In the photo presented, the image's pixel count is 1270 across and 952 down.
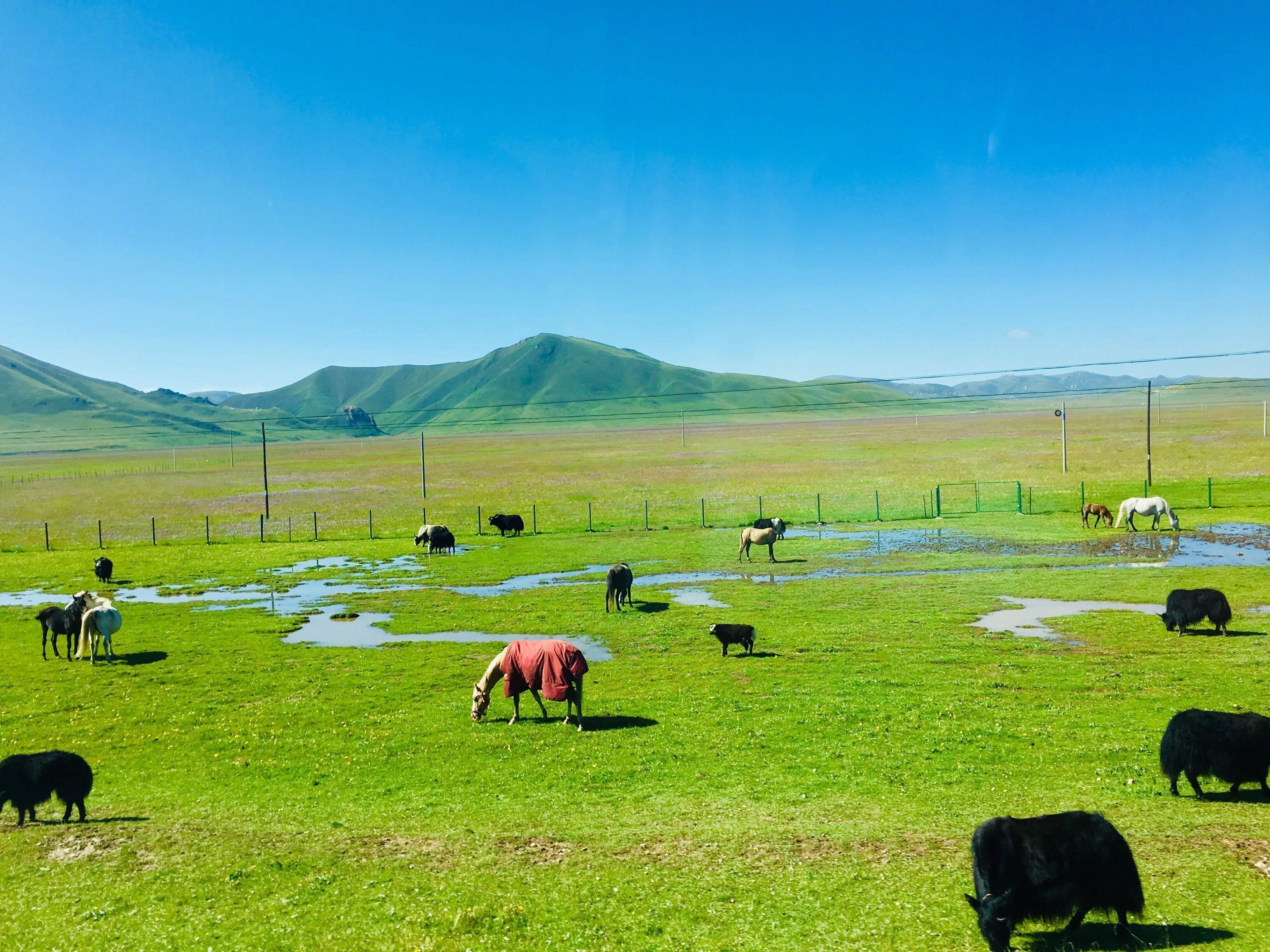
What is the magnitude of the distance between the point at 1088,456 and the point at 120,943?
322 feet

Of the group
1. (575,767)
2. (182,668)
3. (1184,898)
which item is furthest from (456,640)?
(1184,898)

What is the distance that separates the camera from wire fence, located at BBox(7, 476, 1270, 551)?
5088cm

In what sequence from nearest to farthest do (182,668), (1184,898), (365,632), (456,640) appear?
1. (1184,898)
2. (182,668)
3. (456,640)
4. (365,632)

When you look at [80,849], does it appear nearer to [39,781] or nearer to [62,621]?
[39,781]

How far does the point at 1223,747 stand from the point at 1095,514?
127 ft

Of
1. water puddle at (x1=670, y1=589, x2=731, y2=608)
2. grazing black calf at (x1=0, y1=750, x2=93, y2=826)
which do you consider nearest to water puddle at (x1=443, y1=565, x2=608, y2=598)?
water puddle at (x1=670, y1=589, x2=731, y2=608)

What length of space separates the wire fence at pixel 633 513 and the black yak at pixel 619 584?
21.1 meters

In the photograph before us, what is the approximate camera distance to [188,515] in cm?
6812

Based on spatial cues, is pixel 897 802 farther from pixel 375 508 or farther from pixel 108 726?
pixel 375 508

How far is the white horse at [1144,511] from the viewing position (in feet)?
135

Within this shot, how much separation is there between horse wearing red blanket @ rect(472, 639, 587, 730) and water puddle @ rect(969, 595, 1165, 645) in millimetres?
13508

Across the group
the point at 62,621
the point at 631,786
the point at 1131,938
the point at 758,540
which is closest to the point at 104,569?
the point at 62,621

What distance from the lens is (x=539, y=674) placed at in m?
→ 16.2

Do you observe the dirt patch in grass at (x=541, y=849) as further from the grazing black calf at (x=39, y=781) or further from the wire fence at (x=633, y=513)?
the wire fence at (x=633, y=513)
